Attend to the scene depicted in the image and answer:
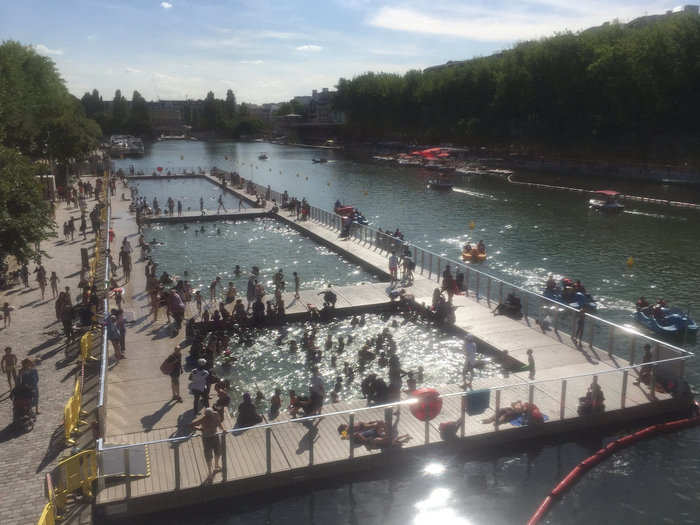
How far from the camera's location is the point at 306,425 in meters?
13.9

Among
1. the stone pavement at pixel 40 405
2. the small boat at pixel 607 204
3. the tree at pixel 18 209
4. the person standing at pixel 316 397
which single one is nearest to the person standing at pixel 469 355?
the person standing at pixel 316 397

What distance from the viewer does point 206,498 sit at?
12742 millimetres

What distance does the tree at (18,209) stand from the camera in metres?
22.3

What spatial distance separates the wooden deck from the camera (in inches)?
500

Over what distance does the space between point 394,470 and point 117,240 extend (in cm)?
3105

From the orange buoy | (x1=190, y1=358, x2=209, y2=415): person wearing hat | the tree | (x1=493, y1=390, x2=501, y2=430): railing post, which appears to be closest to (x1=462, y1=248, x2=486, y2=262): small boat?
(x1=493, y1=390, x2=501, y2=430): railing post

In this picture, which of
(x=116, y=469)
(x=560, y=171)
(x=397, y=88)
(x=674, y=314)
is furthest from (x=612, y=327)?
(x=397, y=88)

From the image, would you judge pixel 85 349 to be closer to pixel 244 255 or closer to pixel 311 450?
pixel 311 450

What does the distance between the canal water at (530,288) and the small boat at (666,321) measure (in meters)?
0.69

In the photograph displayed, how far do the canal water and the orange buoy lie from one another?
3.36ft

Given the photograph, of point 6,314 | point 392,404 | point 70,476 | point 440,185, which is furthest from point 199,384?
point 440,185

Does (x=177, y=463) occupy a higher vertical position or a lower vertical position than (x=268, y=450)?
higher

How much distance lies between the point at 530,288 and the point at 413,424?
63.2ft

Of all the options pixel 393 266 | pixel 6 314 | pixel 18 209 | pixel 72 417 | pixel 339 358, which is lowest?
pixel 339 358
